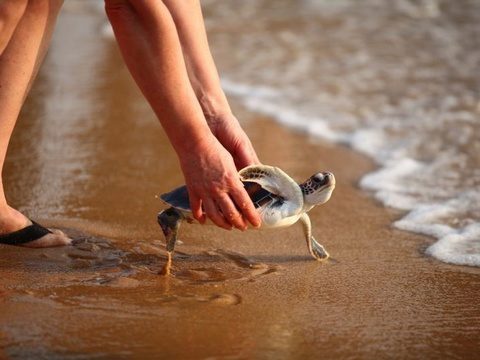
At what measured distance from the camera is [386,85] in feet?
19.7

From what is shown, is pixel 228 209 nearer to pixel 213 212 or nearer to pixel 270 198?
pixel 213 212

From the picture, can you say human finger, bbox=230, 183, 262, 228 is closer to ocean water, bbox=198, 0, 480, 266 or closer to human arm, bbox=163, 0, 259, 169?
human arm, bbox=163, 0, 259, 169

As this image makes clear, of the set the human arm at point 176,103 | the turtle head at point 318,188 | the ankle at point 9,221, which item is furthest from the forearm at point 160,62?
the ankle at point 9,221

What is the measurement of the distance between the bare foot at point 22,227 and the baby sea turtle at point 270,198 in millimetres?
422

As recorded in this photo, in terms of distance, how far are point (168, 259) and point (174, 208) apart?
0.18 metres

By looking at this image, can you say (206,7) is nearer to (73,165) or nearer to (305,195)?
(73,165)

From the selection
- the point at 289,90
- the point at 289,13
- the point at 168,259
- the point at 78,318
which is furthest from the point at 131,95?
the point at 289,13

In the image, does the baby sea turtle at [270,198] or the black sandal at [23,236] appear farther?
the black sandal at [23,236]

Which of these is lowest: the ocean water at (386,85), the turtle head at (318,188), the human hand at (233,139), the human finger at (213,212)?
the human finger at (213,212)

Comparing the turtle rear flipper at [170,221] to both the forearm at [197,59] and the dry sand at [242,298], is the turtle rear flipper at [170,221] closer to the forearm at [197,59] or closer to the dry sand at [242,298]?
the dry sand at [242,298]

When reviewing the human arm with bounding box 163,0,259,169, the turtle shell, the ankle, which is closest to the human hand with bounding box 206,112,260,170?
the human arm with bounding box 163,0,259,169

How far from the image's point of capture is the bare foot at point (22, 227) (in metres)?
2.96

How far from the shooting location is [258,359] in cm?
220

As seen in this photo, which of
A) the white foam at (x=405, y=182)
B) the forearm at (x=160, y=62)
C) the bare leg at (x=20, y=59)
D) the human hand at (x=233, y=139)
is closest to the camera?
the forearm at (x=160, y=62)
